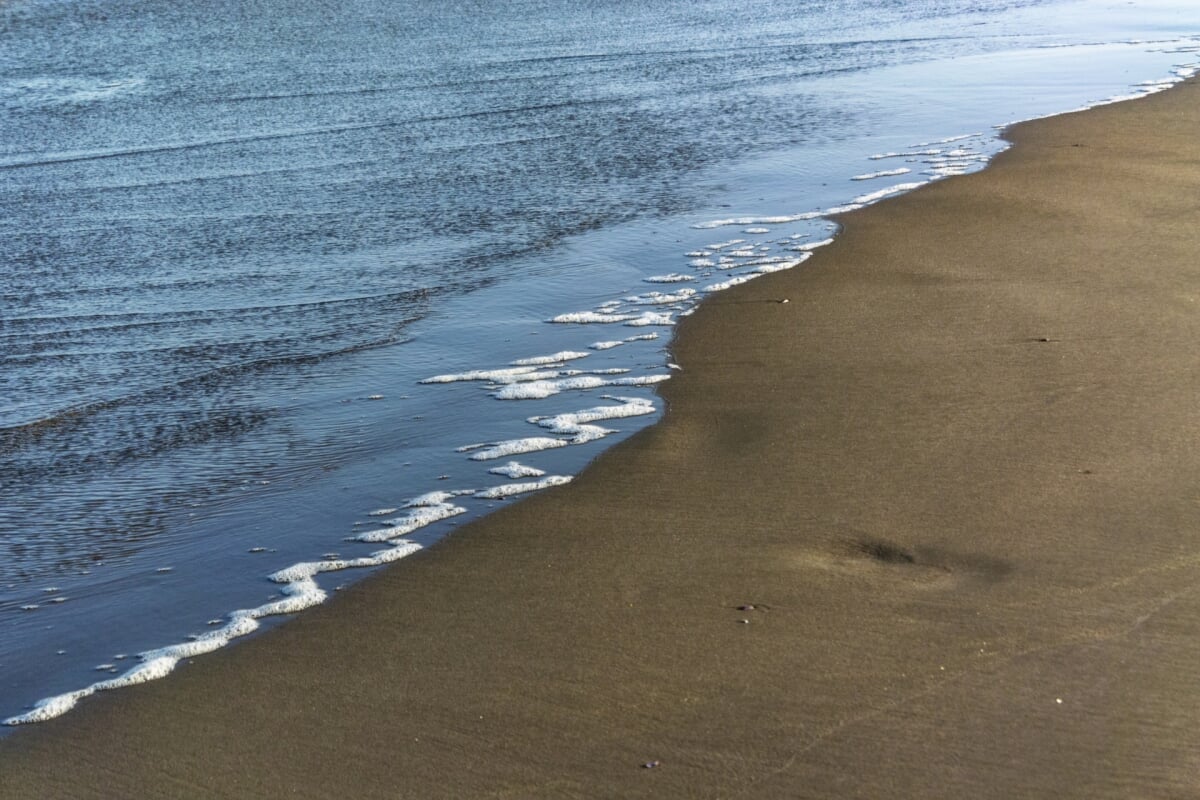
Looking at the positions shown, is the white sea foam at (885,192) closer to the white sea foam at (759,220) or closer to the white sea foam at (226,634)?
the white sea foam at (759,220)

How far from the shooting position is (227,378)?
22.9 feet

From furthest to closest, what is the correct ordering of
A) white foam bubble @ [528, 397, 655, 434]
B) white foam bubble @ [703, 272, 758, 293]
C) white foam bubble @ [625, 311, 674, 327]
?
white foam bubble @ [703, 272, 758, 293], white foam bubble @ [625, 311, 674, 327], white foam bubble @ [528, 397, 655, 434]

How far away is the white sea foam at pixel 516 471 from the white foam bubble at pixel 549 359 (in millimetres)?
1330

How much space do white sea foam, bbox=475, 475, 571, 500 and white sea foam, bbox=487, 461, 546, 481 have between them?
8cm

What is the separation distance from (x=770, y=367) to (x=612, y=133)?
704cm

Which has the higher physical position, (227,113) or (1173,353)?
(227,113)

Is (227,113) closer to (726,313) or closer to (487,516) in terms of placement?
(726,313)

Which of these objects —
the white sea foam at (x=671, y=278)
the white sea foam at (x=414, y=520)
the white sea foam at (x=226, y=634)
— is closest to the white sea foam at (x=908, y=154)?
the white sea foam at (x=671, y=278)

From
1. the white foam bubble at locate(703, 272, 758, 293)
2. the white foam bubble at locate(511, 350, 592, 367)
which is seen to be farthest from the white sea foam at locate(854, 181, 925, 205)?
the white foam bubble at locate(511, 350, 592, 367)

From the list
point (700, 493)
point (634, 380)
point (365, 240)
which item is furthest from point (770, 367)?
point (365, 240)

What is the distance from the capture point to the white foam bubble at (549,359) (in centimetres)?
693

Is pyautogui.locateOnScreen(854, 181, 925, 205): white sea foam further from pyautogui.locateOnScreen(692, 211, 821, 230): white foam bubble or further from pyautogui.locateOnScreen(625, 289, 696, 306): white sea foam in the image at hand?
pyautogui.locateOnScreen(625, 289, 696, 306): white sea foam

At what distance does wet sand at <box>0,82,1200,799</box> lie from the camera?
11.5 feet

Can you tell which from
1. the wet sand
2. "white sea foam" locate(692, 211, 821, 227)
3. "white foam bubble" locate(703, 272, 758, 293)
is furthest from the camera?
"white sea foam" locate(692, 211, 821, 227)
